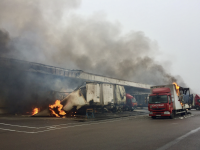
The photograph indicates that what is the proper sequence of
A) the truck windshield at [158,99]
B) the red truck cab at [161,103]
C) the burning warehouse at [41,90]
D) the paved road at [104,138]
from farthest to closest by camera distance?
the burning warehouse at [41,90]
the truck windshield at [158,99]
the red truck cab at [161,103]
the paved road at [104,138]

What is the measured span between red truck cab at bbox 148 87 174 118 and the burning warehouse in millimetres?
7741

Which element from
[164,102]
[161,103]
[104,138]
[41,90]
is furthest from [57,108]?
[104,138]

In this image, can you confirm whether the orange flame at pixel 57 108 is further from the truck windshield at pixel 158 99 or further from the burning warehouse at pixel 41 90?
the truck windshield at pixel 158 99

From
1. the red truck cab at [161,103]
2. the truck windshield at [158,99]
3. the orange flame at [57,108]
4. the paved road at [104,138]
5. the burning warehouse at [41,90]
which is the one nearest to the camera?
the paved road at [104,138]

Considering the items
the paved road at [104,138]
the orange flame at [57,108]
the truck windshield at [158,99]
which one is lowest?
the paved road at [104,138]

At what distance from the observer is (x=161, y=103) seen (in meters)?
17.1

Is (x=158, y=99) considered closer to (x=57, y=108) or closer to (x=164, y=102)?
(x=164, y=102)

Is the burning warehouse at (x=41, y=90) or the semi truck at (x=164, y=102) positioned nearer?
the semi truck at (x=164, y=102)

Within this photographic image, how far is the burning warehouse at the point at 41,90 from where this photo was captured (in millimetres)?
21528

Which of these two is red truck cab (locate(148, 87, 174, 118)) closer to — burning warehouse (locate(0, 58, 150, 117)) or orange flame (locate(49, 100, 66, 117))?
burning warehouse (locate(0, 58, 150, 117))

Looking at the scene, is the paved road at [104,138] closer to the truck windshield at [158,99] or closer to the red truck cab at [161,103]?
the red truck cab at [161,103]

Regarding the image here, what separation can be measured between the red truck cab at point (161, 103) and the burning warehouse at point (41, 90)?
305 inches

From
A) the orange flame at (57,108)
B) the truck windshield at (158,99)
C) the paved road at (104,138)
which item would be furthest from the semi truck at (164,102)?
the orange flame at (57,108)

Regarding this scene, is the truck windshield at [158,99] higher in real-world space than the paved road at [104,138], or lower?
higher
